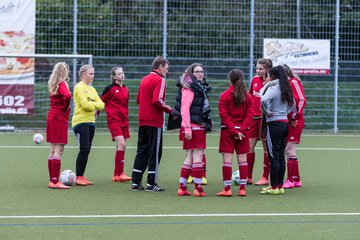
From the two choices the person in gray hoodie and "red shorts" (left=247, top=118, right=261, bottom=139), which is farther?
"red shorts" (left=247, top=118, right=261, bottom=139)

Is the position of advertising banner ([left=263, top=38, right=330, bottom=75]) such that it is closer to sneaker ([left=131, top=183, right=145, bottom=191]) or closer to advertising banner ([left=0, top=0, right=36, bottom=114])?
advertising banner ([left=0, top=0, right=36, bottom=114])

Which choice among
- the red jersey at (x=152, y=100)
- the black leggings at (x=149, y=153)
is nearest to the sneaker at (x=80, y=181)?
the black leggings at (x=149, y=153)

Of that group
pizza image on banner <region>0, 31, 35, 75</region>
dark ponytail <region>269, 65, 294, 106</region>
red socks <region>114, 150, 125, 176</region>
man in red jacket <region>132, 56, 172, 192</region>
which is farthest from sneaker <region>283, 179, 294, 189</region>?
pizza image on banner <region>0, 31, 35, 75</region>

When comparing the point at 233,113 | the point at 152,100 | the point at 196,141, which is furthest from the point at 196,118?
the point at 152,100

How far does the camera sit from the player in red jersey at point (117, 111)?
43.1ft

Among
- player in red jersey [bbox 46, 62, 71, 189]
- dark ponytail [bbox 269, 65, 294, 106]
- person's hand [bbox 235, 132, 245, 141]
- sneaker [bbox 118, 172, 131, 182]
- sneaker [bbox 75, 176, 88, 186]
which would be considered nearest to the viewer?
person's hand [bbox 235, 132, 245, 141]

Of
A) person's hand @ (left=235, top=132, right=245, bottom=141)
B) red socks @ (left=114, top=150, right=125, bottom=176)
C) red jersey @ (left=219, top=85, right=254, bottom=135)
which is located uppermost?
red jersey @ (left=219, top=85, right=254, bottom=135)

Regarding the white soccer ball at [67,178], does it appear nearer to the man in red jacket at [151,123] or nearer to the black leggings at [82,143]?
the black leggings at [82,143]

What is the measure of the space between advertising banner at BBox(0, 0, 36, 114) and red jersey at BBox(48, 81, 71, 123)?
10.3m

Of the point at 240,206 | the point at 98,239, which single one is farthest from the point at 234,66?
the point at 98,239

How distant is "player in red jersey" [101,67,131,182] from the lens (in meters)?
13.1

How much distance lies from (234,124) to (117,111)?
244 cm

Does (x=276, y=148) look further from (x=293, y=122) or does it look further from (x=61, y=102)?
(x=61, y=102)

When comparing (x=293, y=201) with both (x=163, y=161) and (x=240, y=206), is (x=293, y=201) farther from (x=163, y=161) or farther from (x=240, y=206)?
(x=163, y=161)
